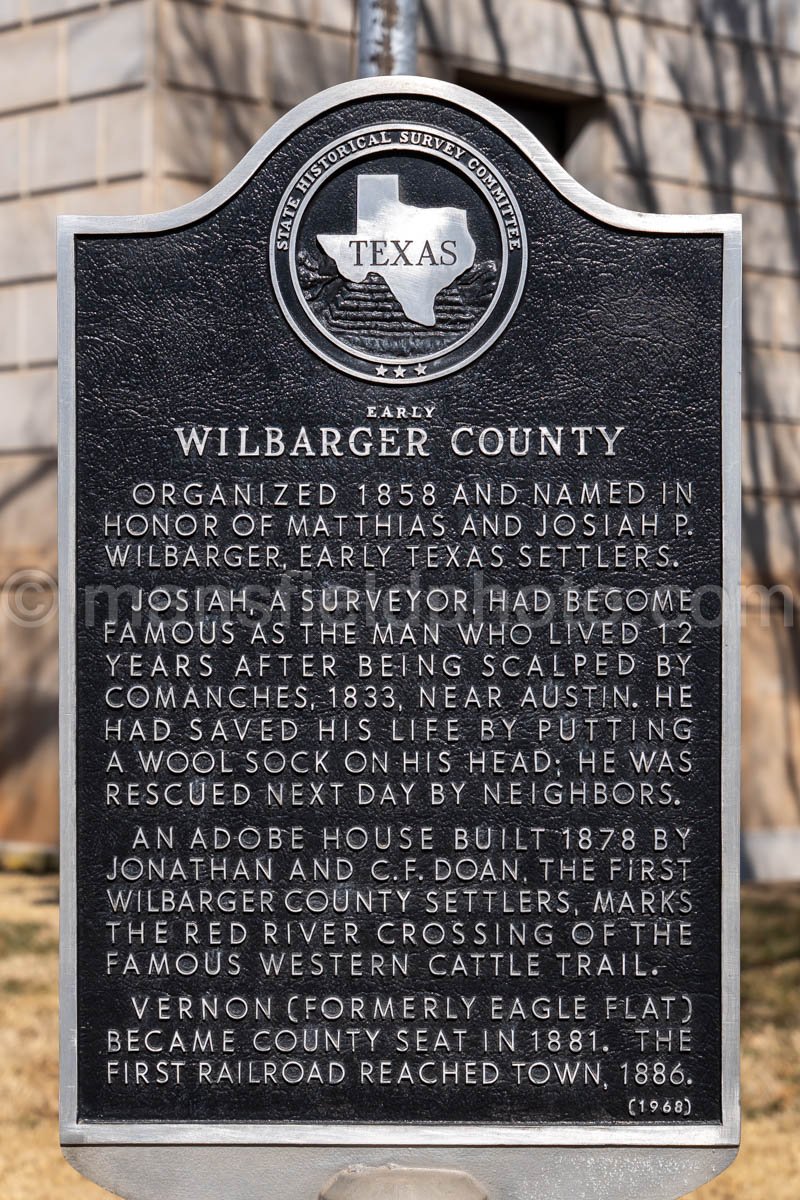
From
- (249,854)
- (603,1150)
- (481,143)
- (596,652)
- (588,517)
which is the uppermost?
(481,143)

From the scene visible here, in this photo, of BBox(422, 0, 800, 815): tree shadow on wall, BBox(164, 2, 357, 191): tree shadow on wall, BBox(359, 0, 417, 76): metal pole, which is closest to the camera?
BBox(359, 0, 417, 76): metal pole

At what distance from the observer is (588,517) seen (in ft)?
13.9

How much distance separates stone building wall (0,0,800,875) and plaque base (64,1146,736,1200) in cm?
594

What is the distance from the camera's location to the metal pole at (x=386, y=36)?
552 cm

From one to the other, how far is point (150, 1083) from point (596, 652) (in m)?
1.63

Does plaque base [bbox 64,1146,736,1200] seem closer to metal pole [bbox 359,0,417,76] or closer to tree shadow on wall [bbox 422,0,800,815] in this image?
metal pole [bbox 359,0,417,76]

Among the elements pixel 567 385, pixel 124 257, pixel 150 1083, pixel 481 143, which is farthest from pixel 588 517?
pixel 150 1083

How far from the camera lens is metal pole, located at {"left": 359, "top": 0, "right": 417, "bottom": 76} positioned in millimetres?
5516

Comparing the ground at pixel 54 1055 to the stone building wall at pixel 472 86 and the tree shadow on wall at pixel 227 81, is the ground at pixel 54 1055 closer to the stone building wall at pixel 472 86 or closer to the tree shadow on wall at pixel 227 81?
the stone building wall at pixel 472 86

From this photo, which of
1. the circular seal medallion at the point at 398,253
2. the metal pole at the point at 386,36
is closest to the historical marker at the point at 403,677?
the circular seal medallion at the point at 398,253

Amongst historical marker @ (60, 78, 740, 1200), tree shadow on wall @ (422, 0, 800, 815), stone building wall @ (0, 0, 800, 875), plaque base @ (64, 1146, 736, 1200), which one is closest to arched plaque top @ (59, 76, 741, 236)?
historical marker @ (60, 78, 740, 1200)

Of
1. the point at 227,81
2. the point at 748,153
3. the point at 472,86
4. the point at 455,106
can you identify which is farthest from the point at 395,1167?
the point at 748,153

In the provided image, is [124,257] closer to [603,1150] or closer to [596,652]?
[596,652]

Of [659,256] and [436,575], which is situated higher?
[659,256]
